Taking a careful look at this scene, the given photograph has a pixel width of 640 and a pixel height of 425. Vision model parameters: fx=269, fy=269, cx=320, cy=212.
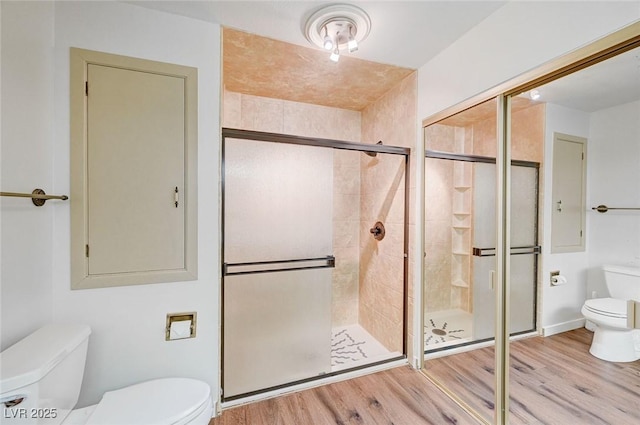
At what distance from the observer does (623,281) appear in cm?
111

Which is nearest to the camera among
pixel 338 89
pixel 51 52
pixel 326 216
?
pixel 51 52

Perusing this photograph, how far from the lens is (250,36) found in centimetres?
170

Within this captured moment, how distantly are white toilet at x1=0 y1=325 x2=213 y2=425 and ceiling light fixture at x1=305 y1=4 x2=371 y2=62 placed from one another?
1.93 metres

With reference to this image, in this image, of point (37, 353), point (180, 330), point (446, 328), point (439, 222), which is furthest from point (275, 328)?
point (439, 222)

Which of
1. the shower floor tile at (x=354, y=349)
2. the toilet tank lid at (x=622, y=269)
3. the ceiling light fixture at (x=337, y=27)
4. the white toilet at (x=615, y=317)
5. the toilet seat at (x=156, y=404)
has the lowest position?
the shower floor tile at (x=354, y=349)

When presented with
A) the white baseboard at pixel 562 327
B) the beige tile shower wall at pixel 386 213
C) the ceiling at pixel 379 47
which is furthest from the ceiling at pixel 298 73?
the white baseboard at pixel 562 327

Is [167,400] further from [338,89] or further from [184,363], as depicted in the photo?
[338,89]

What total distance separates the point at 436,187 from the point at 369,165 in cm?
97

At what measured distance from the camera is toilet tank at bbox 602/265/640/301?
1.06m

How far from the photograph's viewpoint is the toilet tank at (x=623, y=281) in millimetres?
1062

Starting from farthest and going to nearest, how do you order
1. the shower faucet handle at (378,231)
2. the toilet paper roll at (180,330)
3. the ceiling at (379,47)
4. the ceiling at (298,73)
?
the shower faucet handle at (378,231) < the ceiling at (298,73) < the toilet paper roll at (180,330) < the ceiling at (379,47)

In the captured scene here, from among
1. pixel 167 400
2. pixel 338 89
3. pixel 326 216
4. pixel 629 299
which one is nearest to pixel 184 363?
pixel 167 400

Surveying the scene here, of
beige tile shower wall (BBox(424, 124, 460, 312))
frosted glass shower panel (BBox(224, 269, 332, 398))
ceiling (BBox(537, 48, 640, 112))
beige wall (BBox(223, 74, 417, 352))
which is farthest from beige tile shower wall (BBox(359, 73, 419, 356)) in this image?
ceiling (BBox(537, 48, 640, 112))

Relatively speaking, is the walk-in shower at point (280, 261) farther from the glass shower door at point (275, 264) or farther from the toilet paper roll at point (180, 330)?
the toilet paper roll at point (180, 330)
